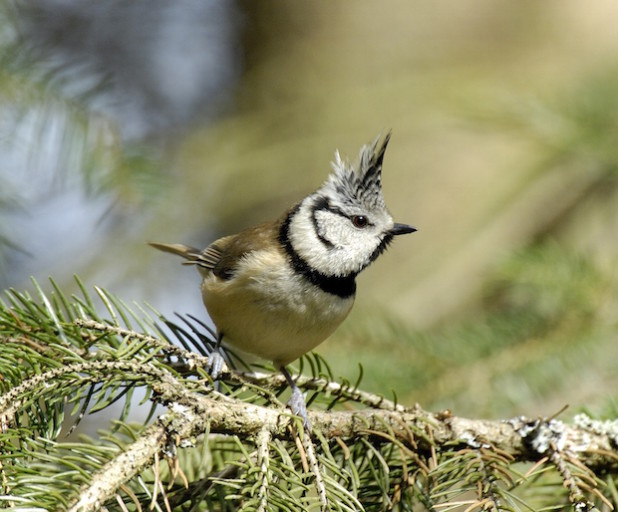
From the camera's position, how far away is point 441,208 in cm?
471

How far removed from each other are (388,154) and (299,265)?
2249 mm

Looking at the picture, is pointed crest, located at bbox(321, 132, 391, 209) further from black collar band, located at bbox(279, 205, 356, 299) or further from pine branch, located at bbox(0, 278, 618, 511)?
pine branch, located at bbox(0, 278, 618, 511)

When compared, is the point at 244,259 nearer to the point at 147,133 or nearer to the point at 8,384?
the point at 8,384

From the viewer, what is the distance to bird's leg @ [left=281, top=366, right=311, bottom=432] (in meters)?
1.73

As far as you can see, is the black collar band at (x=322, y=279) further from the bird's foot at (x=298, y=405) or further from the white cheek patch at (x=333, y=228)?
the bird's foot at (x=298, y=405)

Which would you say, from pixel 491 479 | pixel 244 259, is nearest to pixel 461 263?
pixel 244 259

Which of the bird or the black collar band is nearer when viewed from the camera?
the bird

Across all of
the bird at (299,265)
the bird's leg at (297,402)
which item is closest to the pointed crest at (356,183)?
the bird at (299,265)

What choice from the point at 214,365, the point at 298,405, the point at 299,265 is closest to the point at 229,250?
the point at 299,265

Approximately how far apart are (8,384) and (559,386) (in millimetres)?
2061

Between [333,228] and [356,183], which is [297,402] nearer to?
[333,228]

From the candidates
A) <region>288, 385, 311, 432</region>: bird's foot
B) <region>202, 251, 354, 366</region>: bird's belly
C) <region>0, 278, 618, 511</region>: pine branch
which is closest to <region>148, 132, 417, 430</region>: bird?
<region>202, 251, 354, 366</region>: bird's belly

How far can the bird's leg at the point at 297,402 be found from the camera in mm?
1733

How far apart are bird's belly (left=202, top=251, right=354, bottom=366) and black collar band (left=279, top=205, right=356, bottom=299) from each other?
1.2 inches
